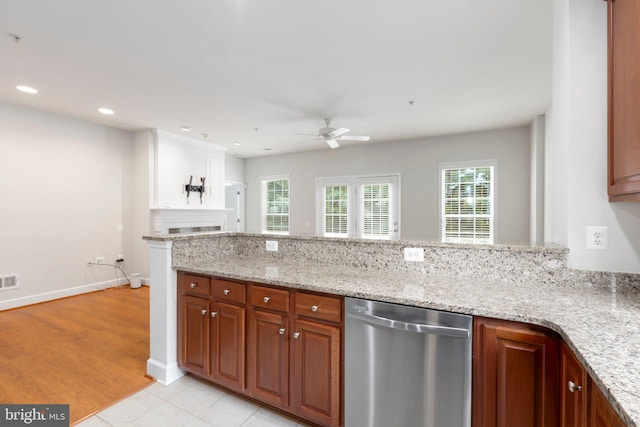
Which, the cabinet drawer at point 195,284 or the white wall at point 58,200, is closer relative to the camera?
the cabinet drawer at point 195,284

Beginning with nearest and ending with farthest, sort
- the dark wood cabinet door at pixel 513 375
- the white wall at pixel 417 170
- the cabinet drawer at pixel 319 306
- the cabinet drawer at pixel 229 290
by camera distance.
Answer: the dark wood cabinet door at pixel 513 375 → the cabinet drawer at pixel 319 306 → the cabinet drawer at pixel 229 290 → the white wall at pixel 417 170

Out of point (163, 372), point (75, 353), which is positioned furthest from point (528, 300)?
point (75, 353)

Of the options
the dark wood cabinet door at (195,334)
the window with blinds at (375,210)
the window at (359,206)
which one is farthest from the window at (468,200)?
the dark wood cabinet door at (195,334)

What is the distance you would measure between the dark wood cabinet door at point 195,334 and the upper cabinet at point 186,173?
3.36m

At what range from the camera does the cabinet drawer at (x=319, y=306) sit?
1606 mm

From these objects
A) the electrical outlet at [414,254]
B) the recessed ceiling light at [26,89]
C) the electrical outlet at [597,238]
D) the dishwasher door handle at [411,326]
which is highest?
the recessed ceiling light at [26,89]

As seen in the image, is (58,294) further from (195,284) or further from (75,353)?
(195,284)

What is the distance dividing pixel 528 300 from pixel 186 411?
2.13 metres

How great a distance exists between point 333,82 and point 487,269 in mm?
2424

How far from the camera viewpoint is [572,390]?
1.03 meters

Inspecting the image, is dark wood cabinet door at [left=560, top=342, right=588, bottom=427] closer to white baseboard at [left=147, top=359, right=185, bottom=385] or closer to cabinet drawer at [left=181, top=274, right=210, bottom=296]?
cabinet drawer at [left=181, top=274, right=210, bottom=296]

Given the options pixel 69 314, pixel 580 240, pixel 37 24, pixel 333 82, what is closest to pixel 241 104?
pixel 333 82

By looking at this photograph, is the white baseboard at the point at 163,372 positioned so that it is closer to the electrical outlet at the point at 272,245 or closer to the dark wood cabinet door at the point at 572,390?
the electrical outlet at the point at 272,245

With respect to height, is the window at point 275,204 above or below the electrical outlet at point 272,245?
above
